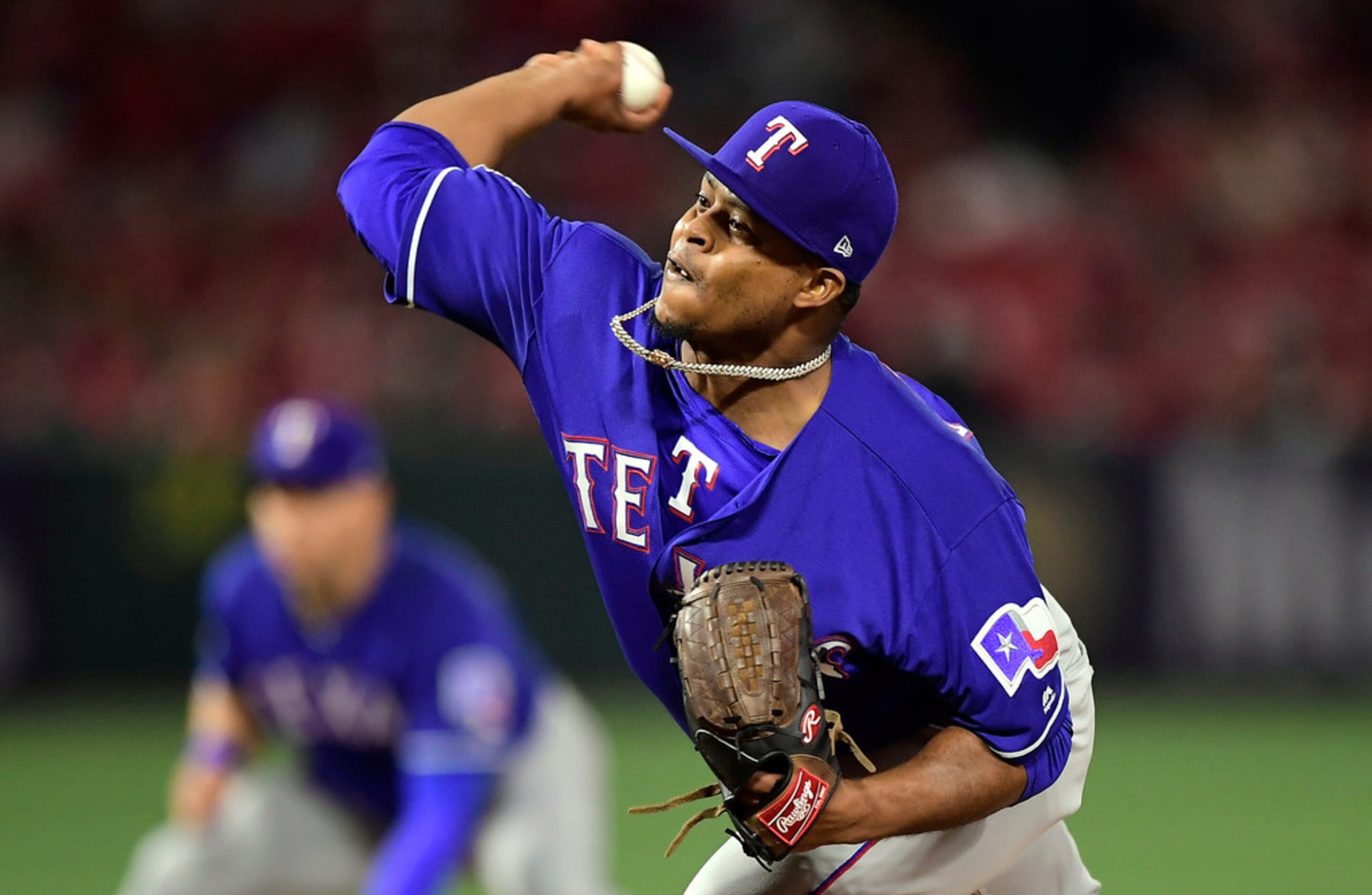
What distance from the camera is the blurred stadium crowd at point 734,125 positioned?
11.8 meters

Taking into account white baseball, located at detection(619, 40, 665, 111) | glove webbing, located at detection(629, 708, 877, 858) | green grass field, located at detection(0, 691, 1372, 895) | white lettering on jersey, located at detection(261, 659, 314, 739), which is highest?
white baseball, located at detection(619, 40, 665, 111)

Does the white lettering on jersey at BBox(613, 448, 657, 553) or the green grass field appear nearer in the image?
the white lettering on jersey at BBox(613, 448, 657, 553)

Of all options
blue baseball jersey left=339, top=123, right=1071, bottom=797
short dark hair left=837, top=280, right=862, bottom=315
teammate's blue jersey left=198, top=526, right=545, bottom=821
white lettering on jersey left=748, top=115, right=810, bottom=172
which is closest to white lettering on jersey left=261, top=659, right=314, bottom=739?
teammate's blue jersey left=198, top=526, right=545, bottom=821

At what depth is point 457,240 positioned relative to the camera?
348 cm

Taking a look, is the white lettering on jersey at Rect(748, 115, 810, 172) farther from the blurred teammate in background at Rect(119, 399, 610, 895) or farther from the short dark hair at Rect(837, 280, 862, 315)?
the blurred teammate in background at Rect(119, 399, 610, 895)

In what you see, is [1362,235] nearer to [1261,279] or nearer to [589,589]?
[1261,279]

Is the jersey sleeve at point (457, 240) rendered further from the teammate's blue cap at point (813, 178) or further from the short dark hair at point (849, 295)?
the short dark hair at point (849, 295)

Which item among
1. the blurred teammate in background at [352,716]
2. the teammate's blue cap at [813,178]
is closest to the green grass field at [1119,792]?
the blurred teammate in background at [352,716]

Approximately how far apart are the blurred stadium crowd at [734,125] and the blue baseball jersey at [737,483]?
308 inches

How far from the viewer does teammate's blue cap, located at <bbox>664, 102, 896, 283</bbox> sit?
311 cm

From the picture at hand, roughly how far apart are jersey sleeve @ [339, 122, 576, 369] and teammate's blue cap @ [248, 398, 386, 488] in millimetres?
2214

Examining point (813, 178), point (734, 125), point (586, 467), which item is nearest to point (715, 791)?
point (586, 467)

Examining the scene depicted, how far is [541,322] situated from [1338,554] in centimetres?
841

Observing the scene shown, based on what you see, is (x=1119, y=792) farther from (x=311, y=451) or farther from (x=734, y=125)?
(x=734, y=125)
